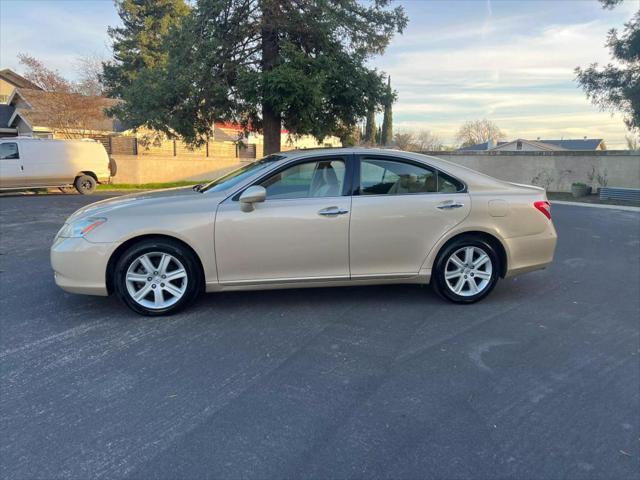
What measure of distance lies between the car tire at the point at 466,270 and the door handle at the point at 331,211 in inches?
44.7

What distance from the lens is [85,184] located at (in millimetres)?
16672

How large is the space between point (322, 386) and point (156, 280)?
2.01 metres

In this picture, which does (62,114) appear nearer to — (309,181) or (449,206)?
(309,181)

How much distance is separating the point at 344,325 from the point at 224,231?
141cm

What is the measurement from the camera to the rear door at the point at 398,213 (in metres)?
4.46

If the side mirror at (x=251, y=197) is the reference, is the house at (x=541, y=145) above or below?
above

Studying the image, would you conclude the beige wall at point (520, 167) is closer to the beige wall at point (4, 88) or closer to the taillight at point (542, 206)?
the taillight at point (542, 206)

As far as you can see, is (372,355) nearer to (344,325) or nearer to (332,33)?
(344,325)

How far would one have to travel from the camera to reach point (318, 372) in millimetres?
3285

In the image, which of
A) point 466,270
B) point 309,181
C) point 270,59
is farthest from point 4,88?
point 466,270

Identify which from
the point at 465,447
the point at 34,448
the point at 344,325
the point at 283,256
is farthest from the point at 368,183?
the point at 34,448

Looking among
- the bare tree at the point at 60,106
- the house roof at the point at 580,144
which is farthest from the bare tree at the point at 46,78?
the house roof at the point at 580,144

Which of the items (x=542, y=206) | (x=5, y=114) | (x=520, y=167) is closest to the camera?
(x=542, y=206)

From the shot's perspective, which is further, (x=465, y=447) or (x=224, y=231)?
(x=224, y=231)
